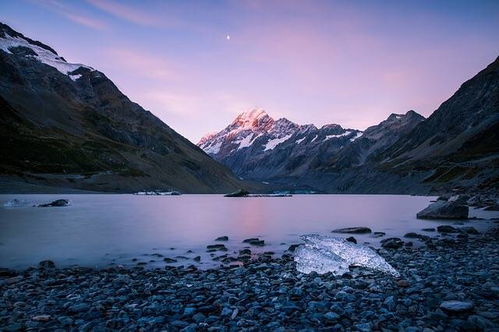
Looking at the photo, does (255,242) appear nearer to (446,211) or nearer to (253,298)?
(253,298)

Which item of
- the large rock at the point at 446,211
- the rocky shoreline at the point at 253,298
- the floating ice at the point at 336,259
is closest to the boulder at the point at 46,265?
the rocky shoreline at the point at 253,298

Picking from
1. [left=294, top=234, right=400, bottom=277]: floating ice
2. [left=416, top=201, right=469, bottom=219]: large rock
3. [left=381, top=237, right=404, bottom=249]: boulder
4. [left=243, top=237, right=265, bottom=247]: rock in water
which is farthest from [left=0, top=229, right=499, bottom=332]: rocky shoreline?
[left=416, top=201, right=469, bottom=219]: large rock

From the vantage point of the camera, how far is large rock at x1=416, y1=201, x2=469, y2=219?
163 ft

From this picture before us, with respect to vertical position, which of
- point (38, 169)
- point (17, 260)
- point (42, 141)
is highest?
point (42, 141)

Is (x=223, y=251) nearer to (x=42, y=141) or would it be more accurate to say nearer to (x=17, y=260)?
(x=17, y=260)

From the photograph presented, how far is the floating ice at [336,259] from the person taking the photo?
1823 centimetres

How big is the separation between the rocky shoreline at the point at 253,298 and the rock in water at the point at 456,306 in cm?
3

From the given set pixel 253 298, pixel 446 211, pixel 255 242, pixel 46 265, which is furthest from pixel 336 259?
pixel 446 211

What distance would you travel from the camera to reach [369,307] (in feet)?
39.5

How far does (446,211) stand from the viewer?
5184 cm

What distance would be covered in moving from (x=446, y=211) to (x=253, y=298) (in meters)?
47.1

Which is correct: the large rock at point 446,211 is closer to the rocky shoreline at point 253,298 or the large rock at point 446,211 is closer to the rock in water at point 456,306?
the rocky shoreline at point 253,298

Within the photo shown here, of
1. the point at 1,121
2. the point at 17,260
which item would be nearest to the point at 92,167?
the point at 1,121

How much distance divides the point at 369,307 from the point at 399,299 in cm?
146
